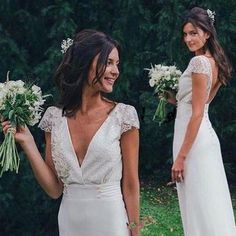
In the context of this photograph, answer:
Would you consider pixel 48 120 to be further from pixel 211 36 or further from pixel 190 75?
pixel 211 36

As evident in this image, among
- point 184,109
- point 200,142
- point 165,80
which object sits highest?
point 165,80

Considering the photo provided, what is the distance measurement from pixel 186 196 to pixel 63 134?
2512mm

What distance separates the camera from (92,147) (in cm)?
277

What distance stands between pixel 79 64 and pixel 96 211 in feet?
1.92

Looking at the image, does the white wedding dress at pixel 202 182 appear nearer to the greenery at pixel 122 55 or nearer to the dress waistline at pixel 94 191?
the dress waistline at pixel 94 191

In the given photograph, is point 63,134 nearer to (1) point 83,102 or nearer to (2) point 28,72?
(1) point 83,102

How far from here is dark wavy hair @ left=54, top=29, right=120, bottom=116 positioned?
9.05ft

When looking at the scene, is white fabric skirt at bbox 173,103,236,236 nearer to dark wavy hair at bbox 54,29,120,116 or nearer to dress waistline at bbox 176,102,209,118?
dress waistline at bbox 176,102,209,118

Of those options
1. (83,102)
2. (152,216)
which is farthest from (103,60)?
(152,216)

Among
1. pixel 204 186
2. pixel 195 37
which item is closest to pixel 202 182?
pixel 204 186

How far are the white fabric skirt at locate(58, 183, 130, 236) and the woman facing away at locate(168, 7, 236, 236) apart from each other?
7.28ft

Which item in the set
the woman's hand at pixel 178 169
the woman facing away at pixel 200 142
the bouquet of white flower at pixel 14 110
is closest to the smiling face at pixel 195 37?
the woman facing away at pixel 200 142

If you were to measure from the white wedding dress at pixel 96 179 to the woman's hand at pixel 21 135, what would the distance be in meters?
0.11

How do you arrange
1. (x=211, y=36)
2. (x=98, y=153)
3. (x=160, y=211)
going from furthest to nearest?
(x=160, y=211) → (x=211, y=36) → (x=98, y=153)
